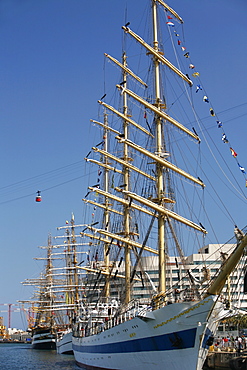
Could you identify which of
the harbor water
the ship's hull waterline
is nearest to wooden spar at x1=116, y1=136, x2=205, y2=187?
the harbor water

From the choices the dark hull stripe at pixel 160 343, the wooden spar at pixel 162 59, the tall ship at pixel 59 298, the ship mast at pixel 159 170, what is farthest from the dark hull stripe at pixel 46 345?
the wooden spar at pixel 162 59

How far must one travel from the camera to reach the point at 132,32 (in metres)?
46.1

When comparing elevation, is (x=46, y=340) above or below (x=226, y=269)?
below

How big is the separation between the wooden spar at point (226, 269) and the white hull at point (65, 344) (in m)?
48.1

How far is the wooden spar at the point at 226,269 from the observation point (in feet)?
90.9


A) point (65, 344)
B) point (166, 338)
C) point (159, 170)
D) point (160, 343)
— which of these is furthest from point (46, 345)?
point (166, 338)

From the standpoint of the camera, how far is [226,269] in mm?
28281

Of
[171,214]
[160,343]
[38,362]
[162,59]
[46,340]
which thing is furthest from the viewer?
[46,340]

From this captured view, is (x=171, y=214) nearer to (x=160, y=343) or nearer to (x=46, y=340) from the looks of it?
(x=160, y=343)

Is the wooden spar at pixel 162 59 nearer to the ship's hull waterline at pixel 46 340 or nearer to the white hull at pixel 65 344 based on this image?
the white hull at pixel 65 344

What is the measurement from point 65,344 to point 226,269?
53.7 m

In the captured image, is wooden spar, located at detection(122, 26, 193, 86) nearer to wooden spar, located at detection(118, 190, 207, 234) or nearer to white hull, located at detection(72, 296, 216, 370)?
wooden spar, located at detection(118, 190, 207, 234)

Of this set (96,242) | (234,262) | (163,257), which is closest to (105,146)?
(96,242)

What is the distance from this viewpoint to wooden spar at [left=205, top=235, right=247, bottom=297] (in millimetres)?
27719
